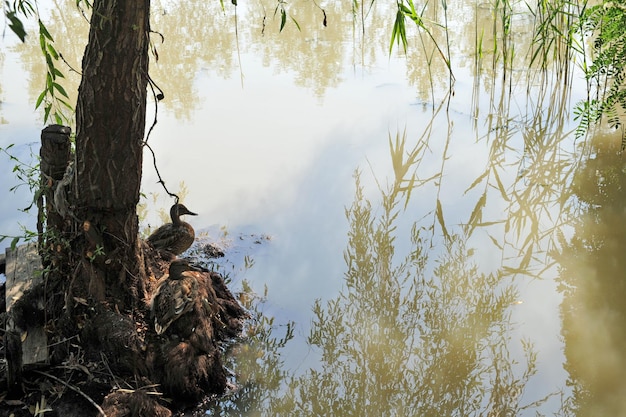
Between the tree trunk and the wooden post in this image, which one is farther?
the wooden post

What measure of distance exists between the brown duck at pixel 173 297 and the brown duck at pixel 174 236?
23.4 inches

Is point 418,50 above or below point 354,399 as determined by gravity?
above

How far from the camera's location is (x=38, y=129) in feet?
18.8

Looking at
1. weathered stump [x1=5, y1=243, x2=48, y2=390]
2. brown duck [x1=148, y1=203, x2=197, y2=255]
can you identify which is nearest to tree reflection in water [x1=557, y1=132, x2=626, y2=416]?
brown duck [x1=148, y1=203, x2=197, y2=255]

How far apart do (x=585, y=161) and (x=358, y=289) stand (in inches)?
A: 99.5

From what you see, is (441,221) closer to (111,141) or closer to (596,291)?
(596,291)

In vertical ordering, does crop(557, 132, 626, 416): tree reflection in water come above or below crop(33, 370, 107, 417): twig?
above

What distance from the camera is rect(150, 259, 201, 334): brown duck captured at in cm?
290

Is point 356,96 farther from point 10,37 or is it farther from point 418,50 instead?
point 10,37

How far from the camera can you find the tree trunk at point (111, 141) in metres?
2.72

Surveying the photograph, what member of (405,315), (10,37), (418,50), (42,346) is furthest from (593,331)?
(10,37)

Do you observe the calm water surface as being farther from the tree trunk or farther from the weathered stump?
the tree trunk

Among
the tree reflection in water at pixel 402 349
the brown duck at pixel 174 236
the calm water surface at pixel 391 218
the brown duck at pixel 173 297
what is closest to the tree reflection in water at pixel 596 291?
the calm water surface at pixel 391 218

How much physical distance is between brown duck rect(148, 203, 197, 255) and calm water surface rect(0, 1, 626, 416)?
362 mm
